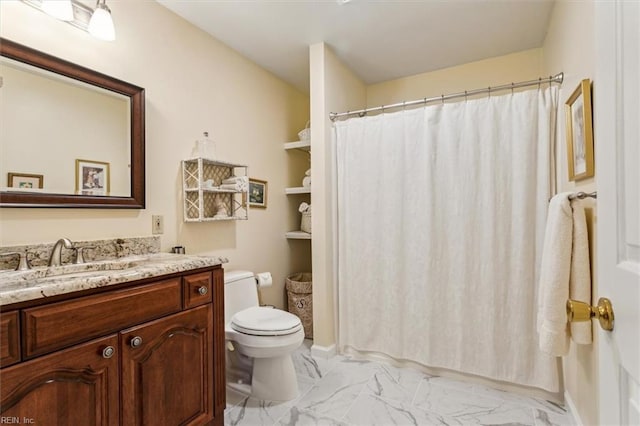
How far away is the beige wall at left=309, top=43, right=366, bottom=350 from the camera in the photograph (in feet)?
7.97

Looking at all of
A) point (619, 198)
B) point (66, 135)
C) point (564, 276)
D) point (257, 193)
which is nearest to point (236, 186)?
point (257, 193)

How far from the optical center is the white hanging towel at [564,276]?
1.36 m

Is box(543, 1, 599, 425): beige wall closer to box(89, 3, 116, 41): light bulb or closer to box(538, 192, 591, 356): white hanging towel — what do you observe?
box(538, 192, 591, 356): white hanging towel

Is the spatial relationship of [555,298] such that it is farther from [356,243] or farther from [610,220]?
[356,243]

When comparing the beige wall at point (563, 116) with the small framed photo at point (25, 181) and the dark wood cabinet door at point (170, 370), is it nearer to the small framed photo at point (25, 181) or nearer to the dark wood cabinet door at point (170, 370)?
the dark wood cabinet door at point (170, 370)

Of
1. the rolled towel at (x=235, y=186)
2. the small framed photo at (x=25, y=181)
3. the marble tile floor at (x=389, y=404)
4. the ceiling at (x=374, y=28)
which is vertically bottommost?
the marble tile floor at (x=389, y=404)

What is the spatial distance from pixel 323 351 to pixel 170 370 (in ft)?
4.36

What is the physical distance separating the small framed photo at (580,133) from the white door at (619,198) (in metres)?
0.83

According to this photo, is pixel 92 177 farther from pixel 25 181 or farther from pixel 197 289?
pixel 197 289

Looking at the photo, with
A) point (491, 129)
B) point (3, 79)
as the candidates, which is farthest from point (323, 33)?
point (3, 79)

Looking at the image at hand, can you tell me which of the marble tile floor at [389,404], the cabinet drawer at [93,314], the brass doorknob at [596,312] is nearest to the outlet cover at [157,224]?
the cabinet drawer at [93,314]

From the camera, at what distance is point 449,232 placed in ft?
6.92

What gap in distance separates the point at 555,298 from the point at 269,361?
4.89 ft

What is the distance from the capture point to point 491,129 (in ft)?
6.52
